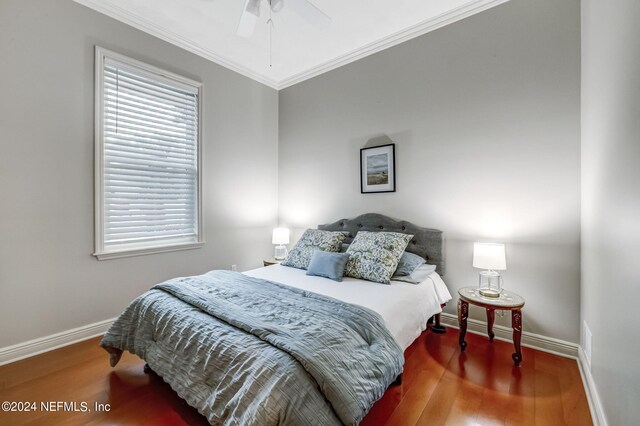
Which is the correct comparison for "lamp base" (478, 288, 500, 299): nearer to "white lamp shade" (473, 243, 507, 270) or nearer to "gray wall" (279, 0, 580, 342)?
"white lamp shade" (473, 243, 507, 270)

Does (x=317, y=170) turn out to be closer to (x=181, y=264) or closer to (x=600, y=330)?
(x=181, y=264)

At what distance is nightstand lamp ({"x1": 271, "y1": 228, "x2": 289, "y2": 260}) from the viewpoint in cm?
374

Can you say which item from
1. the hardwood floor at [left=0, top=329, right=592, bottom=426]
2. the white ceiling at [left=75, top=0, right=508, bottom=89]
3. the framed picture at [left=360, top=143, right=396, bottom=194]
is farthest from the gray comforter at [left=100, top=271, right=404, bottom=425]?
the white ceiling at [left=75, top=0, right=508, bottom=89]

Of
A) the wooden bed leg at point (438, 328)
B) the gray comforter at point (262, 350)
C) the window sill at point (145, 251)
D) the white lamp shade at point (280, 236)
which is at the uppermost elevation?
the white lamp shade at point (280, 236)

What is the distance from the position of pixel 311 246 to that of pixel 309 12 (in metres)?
2.05

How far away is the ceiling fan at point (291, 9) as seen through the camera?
196 cm

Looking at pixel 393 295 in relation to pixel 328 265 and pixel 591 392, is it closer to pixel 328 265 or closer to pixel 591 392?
pixel 328 265

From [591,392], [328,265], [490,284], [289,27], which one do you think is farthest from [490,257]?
[289,27]

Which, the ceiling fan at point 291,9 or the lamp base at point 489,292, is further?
the lamp base at point 489,292

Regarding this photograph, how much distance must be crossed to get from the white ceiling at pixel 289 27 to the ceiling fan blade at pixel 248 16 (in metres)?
0.27

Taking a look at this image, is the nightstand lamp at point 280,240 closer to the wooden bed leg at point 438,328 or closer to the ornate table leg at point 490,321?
the wooden bed leg at point 438,328

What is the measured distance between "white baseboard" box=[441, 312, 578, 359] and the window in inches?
118

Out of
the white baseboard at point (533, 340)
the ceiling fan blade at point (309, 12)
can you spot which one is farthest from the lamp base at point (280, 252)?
the ceiling fan blade at point (309, 12)

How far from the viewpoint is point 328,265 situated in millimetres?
2529
